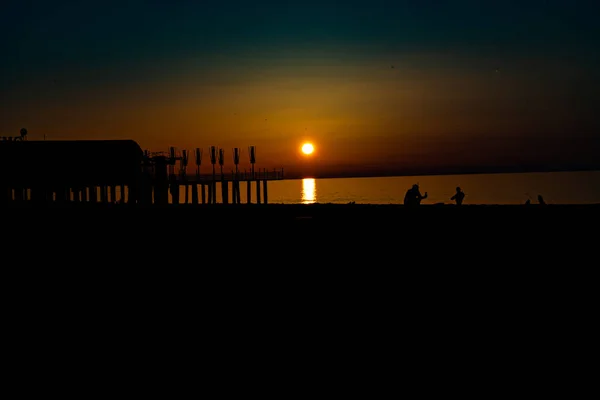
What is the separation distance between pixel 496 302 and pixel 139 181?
38.7 metres

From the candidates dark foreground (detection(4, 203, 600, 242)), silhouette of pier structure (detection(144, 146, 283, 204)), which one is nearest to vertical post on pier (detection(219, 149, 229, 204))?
silhouette of pier structure (detection(144, 146, 283, 204))

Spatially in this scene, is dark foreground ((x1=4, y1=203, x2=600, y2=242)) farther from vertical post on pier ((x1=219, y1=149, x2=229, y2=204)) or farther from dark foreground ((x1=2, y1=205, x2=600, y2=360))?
vertical post on pier ((x1=219, y1=149, x2=229, y2=204))

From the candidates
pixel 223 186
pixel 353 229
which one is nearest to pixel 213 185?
pixel 223 186

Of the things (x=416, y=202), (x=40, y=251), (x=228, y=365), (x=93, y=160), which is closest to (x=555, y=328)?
(x=228, y=365)

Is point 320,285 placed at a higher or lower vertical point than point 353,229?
lower

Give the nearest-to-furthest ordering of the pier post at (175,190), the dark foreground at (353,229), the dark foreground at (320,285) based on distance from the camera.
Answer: the dark foreground at (320,285)
the dark foreground at (353,229)
the pier post at (175,190)

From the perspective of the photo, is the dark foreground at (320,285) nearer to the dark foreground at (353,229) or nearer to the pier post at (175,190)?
the dark foreground at (353,229)

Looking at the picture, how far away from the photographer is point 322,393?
19.7 feet

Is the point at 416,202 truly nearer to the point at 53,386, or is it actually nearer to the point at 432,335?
the point at 432,335

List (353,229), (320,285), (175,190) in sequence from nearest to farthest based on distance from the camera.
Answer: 1. (320,285)
2. (353,229)
3. (175,190)

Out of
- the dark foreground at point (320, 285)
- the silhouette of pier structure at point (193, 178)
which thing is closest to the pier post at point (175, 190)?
the silhouette of pier structure at point (193, 178)

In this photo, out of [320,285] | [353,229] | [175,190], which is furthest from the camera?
[175,190]

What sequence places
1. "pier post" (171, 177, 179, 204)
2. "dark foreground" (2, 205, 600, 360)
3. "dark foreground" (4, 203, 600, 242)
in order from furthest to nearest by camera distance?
"pier post" (171, 177, 179, 204), "dark foreground" (4, 203, 600, 242), "dark foreground" (2, 205, 600, 360)

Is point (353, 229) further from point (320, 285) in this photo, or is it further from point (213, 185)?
point (213, 185)
